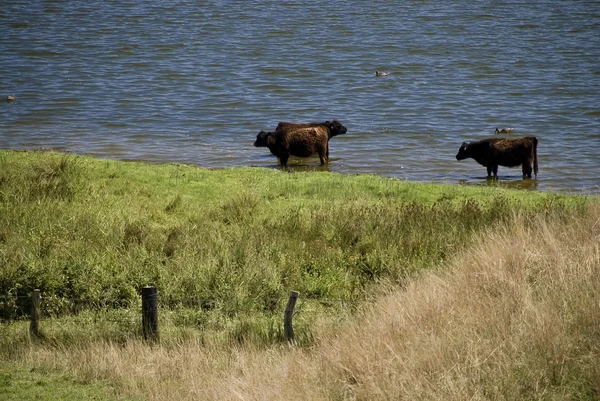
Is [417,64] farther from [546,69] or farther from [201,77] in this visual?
[201,77]

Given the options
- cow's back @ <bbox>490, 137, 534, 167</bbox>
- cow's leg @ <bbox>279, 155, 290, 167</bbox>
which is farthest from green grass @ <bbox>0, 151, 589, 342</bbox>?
cow's leg @ <bbox>279, 155, 290, 167</bbox>

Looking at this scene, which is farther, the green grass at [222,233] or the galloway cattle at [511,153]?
the galloway cattle at [511,153]

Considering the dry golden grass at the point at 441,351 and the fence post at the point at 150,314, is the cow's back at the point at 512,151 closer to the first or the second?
the dry golden grass at the point at 441,351

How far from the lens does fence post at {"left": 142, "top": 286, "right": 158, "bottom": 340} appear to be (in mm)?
11914

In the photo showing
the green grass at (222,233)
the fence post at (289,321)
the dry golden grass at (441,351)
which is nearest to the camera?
the dry golden grass at (441,351)

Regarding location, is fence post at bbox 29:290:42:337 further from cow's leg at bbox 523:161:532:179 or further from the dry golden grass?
cow's leg at bbox 523:161:532:179

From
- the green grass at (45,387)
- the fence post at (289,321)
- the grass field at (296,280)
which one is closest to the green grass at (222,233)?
the grass field at (296,280)

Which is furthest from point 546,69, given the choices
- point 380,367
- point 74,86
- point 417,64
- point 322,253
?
point 380,367

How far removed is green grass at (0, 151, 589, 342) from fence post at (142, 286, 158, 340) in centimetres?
57

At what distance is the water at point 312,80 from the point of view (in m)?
32.5

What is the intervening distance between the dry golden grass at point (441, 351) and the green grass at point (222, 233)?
1.09m

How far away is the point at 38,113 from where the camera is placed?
3953 cm

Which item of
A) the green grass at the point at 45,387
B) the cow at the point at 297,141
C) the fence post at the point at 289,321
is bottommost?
the green grass at the point at 45,387

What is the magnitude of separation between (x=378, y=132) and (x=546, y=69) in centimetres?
1900
